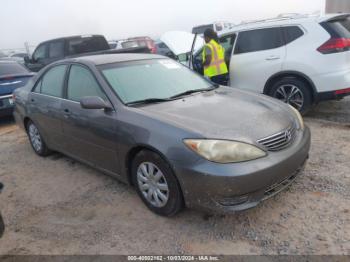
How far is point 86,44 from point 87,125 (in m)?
7.95

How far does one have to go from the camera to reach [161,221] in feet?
10.4

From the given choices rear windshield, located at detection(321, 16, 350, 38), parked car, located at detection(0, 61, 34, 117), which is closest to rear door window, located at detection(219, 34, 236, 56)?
rear windshield, located at detection(321, 16, 350, 38)

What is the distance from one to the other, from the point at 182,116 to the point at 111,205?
1.28 m

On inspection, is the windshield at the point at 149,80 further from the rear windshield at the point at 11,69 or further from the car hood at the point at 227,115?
the rear windshield at the point at 11,69

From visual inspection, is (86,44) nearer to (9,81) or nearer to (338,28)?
(9,81)

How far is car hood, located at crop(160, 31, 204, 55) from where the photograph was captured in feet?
22.0

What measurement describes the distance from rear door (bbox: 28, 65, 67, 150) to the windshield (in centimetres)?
92

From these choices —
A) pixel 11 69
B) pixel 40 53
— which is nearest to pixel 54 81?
pixel 11 69

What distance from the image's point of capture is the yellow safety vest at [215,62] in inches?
236

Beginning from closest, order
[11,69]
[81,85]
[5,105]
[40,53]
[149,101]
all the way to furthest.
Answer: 1. [149,101]
2. [81,85]
3. [5,105]
4. [11,69]
5. [40,53]

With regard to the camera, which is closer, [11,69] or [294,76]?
[294,76]

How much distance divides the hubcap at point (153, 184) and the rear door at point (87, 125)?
0.40m

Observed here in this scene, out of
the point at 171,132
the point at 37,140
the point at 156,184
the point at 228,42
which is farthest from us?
the point at 228,42

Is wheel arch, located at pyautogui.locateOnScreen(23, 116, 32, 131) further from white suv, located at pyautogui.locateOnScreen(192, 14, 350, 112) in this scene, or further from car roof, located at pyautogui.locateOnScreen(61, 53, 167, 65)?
white suv, located at pyautogui.locateOnScreen(192, 14, 350, 112)
